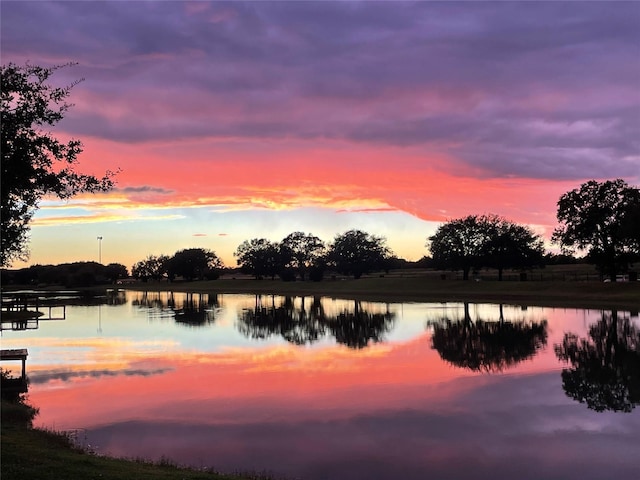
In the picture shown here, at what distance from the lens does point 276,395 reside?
18500 millimetres

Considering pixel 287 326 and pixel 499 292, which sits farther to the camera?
pixel 499 292

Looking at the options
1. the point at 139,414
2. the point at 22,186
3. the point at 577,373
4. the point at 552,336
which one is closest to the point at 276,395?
the point at 139,414

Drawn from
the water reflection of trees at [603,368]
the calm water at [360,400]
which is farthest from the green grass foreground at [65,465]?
the water reflection of trees at [603,368]

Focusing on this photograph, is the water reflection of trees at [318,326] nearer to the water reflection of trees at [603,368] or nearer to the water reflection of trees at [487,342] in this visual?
the water reflection of trees at [487,342]

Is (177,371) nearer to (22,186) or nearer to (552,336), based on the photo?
(22,186)

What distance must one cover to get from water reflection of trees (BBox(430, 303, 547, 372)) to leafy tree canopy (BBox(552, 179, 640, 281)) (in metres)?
39.6

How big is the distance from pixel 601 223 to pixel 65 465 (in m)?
77.2

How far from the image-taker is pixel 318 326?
41500 millimetres

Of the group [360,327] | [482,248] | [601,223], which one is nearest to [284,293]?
[482,248]

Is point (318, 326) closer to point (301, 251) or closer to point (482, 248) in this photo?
point (482, 248)

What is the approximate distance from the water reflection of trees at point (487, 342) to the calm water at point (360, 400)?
144mm

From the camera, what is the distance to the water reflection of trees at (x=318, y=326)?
33844mm

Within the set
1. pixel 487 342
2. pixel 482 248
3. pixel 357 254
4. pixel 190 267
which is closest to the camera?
pixel 487 342

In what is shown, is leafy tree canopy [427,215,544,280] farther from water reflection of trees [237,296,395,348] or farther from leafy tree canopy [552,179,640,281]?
water reflection of trees [237,296,395,348]
